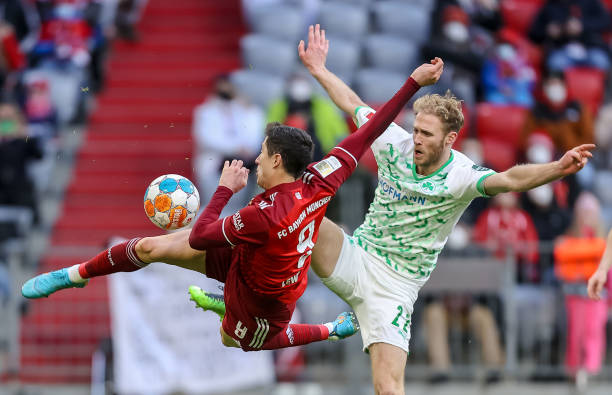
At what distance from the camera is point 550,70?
14.7 meters

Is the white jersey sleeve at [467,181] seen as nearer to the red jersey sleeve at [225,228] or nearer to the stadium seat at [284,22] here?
the red jersey sleeve at [225,228]

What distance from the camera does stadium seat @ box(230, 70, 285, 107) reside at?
14344mm

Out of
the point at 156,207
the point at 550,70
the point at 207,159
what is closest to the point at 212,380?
the point at 207,159

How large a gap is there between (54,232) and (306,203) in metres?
7.68

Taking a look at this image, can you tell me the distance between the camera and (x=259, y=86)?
14492 millimetres

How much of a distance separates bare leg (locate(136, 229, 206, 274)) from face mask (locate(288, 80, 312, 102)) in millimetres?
5386

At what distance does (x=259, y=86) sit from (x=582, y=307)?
5207 mm

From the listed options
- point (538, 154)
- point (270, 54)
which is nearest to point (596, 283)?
point (538, 154)

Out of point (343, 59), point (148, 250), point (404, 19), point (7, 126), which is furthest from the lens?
point (404, 19)

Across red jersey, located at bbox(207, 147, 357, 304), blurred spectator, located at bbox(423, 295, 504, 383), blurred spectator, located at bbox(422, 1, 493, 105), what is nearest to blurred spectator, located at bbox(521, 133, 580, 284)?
blurred spectator, located at bbox(423, 295, 504, 383)

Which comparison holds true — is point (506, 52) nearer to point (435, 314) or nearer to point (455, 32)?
point (455, 32)

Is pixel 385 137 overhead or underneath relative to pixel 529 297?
overhead

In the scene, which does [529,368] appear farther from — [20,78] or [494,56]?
[20,78]

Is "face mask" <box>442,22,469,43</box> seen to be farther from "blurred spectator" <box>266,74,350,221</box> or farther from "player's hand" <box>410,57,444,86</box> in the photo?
"player's hand" <box>410,57,444,86</box>
